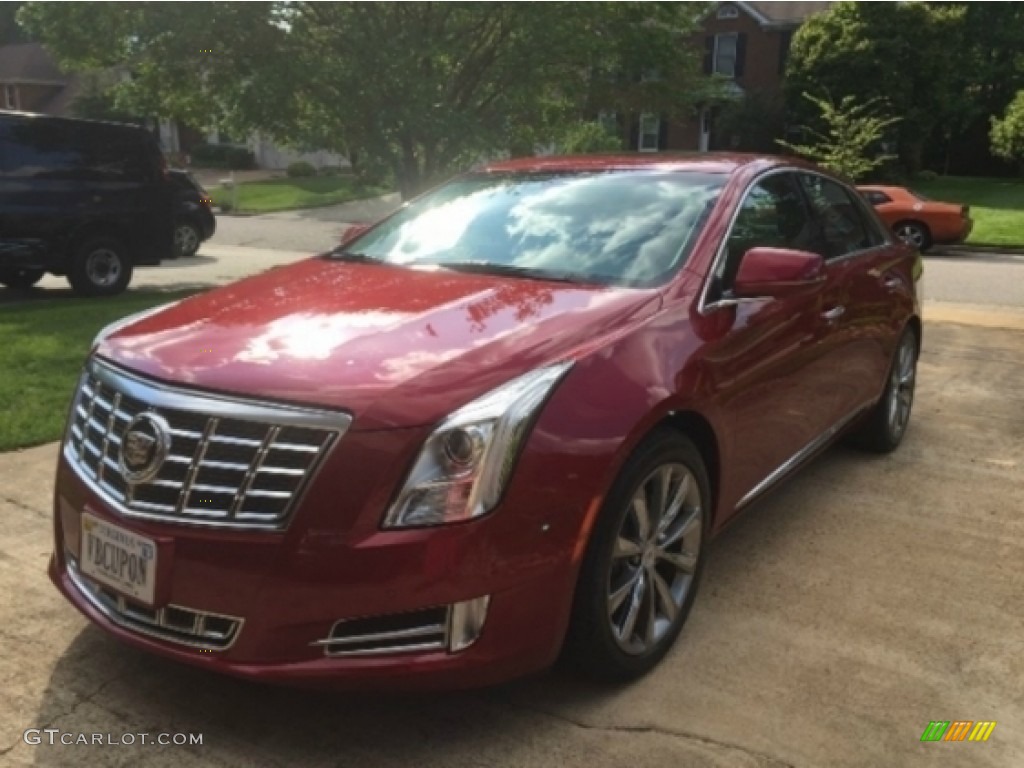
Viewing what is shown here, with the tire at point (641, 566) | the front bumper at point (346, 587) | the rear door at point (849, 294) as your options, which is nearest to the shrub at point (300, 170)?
the rear door at point (849, 294)

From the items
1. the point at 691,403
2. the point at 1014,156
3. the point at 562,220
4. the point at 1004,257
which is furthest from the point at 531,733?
the point at 1014,156

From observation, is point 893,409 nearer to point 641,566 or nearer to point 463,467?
point 641,566

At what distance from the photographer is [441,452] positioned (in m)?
2.29

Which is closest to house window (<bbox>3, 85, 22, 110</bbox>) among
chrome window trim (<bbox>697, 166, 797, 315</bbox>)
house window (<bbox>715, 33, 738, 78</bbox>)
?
house window (<bbox>715, 33, 738, 78</bbox>)

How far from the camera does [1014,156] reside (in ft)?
90.2

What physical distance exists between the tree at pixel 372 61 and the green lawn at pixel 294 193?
50.7 ft

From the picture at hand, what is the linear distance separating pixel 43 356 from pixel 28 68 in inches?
2036

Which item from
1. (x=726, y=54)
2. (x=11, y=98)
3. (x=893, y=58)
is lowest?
(x=11, y=98)

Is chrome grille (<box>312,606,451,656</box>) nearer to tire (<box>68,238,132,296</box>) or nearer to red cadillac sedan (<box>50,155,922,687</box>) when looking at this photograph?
red cadillac sedan (<box>50,155,922,687</box>)

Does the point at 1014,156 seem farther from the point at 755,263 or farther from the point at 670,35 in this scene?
the point at 755,263

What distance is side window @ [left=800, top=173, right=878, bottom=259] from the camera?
14.0ft

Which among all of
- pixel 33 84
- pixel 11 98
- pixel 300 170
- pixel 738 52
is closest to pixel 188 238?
pixel 300 170

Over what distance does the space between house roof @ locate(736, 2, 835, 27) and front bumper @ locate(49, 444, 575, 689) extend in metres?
36.9

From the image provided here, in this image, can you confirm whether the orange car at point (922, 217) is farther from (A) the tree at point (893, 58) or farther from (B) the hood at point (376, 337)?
(B) the hood at point (376, 337)
